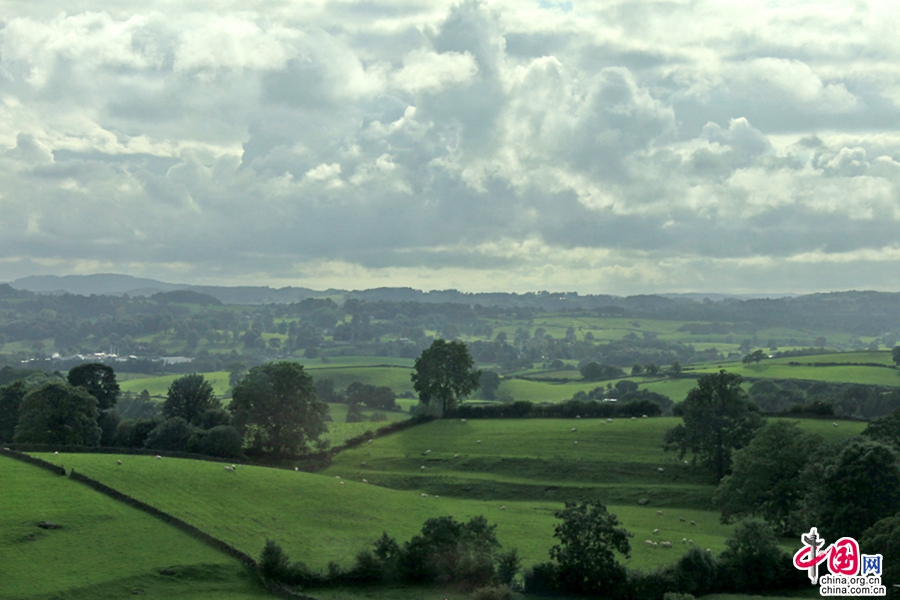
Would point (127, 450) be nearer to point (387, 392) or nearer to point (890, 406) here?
point (387, 392)

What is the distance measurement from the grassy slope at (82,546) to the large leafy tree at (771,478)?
3922cm

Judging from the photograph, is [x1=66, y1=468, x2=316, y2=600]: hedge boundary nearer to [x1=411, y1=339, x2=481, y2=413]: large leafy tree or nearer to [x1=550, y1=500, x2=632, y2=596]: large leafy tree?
[x1=550, y1=500, x2=632, y2=596]: large leafy tree

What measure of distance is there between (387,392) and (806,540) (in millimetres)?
117534

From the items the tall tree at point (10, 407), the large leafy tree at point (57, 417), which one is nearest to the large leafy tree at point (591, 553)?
the large leafy tree at point (57, 417)

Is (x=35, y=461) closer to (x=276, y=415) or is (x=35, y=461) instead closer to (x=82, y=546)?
(x=82, y=546)

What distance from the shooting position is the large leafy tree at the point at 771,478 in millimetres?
61562

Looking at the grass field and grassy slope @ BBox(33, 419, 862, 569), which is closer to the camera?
grassy slope @ BBox(33, 419, 862, 569)

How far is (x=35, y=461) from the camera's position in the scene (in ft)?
217

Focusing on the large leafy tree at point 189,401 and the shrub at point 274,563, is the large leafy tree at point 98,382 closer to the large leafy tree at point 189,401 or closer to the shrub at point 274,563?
the large leafy tree at point 189,401

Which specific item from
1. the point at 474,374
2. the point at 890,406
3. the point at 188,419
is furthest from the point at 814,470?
the point at 890,406

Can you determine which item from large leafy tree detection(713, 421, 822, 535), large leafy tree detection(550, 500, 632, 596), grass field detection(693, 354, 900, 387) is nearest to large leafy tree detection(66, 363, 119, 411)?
large leafy tree detection(550, 500, 632, 596)

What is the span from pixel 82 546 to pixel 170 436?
4190cm

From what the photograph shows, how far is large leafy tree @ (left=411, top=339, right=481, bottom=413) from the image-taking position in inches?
4432

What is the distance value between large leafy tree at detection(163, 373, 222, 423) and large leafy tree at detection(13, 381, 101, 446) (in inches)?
483
